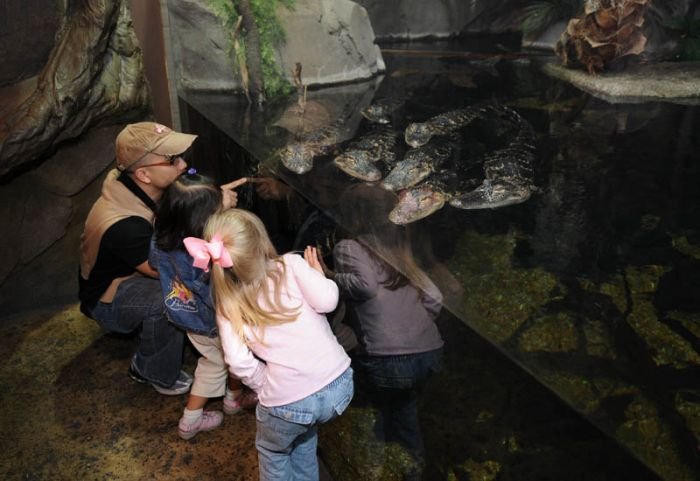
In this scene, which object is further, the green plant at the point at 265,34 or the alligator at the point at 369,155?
the green plant at the point at 265,34

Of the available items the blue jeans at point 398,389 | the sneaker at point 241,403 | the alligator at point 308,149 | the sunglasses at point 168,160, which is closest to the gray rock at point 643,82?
the alligator at point 308,149

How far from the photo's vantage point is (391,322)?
1.70m

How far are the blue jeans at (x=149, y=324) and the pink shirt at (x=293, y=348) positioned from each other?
0.84 m

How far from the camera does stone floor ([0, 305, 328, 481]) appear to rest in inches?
86.8

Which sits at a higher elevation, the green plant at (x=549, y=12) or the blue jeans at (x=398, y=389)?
the green plant at (x=549, y=12)

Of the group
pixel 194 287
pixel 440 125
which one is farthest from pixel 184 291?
pixel 440 125

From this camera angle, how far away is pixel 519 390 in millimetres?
1279

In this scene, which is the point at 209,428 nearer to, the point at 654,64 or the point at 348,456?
the point at 348,456

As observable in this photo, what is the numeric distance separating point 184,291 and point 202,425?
60cm

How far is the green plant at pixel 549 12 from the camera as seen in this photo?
11.6ft

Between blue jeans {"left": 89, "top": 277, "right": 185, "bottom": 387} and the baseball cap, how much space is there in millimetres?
517

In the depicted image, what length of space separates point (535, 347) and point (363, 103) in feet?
9.61

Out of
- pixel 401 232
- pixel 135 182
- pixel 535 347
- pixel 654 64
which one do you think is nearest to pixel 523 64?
pixel 654 64

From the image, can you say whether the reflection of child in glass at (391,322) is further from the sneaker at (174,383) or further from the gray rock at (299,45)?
the gray rock at (299,45)
